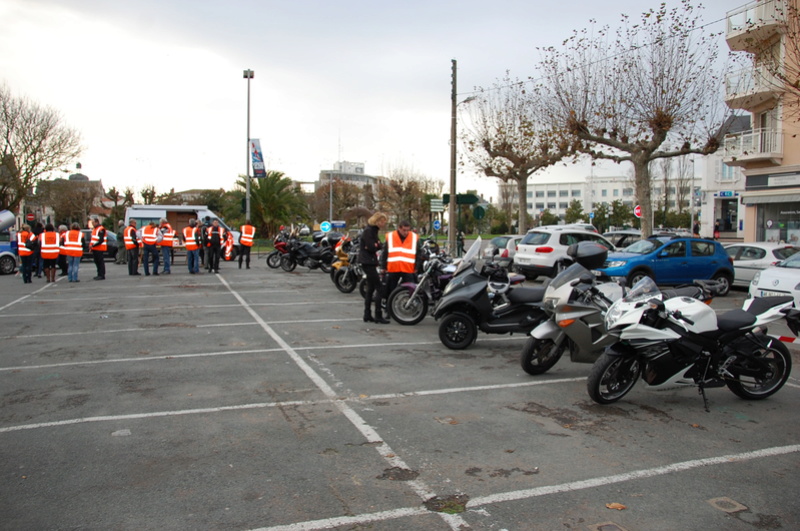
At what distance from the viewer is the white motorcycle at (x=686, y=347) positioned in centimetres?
579

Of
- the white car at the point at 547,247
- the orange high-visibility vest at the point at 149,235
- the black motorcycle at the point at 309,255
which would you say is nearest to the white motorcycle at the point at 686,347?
the white car at the point at 547,247

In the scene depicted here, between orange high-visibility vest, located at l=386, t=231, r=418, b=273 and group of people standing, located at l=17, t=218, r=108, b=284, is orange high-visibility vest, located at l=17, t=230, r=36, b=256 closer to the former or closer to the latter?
group of people standing, located at l=17, t=218, r=108, b=284

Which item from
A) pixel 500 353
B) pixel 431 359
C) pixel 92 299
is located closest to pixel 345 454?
pixel 431 359

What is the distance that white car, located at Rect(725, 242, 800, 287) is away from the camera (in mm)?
16312

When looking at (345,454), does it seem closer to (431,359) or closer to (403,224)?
(431,359)

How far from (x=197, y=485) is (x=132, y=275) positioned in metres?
17.1

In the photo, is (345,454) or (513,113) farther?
(513,113)

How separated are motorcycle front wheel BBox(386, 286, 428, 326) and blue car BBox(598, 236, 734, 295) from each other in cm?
698

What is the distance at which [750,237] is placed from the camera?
29.7 meters

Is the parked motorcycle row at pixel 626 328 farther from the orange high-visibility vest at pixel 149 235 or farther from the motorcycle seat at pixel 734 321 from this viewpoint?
the orange high-visibility vest at pixel 149 235

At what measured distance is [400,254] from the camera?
10664 mm

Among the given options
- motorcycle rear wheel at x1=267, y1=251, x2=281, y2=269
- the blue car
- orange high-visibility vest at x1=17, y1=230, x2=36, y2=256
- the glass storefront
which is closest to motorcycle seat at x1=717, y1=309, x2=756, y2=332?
the blue car

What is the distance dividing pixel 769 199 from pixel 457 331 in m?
24.8

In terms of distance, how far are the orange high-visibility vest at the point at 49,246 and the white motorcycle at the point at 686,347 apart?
1623 cm
